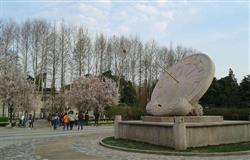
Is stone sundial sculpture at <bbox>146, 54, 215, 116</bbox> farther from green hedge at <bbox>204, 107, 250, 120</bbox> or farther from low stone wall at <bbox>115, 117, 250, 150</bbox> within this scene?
green hedge at <bbox>204, 107, 250, 120</bbox>

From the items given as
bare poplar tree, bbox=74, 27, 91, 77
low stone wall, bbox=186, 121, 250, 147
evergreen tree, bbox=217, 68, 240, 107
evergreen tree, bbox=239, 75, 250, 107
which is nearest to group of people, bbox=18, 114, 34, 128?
bare poplar tree, bbox=74, 27, 91, 77

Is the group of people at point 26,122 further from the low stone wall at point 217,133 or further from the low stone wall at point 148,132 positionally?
the low stone wall at point 217,133

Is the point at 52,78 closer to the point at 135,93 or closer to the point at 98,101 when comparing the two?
the point at 98,101

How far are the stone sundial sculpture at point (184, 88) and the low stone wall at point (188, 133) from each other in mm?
1330

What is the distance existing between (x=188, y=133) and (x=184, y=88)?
13.1 ft

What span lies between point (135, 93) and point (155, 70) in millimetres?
5124

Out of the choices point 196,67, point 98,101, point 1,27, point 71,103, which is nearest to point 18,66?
point 1,27

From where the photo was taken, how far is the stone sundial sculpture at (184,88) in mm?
15859

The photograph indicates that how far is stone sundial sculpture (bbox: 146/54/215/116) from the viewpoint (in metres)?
15.9

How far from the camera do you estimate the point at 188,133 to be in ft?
44.8

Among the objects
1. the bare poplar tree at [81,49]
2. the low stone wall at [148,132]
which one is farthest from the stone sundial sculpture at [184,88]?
the bare poplar tree at [81,49]

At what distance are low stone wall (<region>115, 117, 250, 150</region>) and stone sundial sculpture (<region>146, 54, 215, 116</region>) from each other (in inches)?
52.4

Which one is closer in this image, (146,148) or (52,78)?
(146,148)

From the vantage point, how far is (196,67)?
1806 cm
